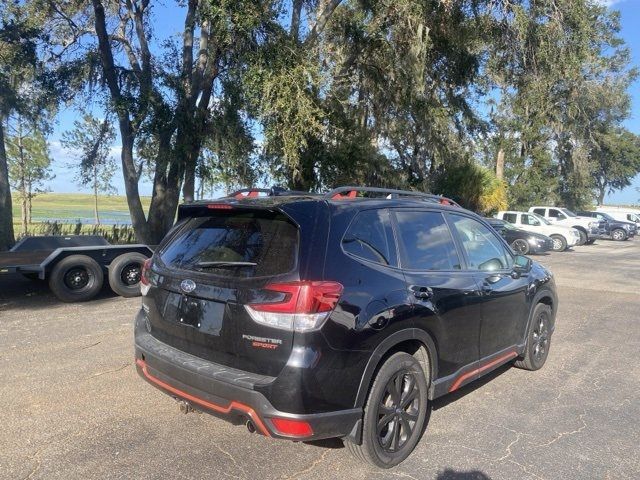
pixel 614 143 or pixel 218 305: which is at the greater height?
pixel 614 143

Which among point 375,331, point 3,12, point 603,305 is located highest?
point 3,12

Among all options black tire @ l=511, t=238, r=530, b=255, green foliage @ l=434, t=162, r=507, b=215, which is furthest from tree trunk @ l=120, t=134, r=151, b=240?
green foliage @ l=434, t=162, r=507, b=215

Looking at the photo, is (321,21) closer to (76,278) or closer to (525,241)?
(76,278)

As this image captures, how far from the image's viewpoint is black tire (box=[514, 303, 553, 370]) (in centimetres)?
538

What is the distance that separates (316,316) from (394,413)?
1.01 metres

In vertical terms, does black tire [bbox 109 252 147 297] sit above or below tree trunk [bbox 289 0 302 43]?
below

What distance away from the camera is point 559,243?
937 inches

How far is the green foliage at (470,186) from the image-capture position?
24.5m

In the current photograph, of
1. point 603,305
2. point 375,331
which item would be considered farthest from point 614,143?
point 375,331

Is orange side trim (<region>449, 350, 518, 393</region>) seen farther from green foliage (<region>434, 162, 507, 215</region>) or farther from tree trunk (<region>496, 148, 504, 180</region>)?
tree trunk (<region>496, 148, 504, 180</region>)

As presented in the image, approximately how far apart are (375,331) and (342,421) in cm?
57

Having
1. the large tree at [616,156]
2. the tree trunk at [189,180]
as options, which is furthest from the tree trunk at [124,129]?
the large tree at [616,156]

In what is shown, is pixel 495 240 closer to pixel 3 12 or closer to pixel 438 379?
pixel 438 379

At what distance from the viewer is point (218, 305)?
3.26 m
